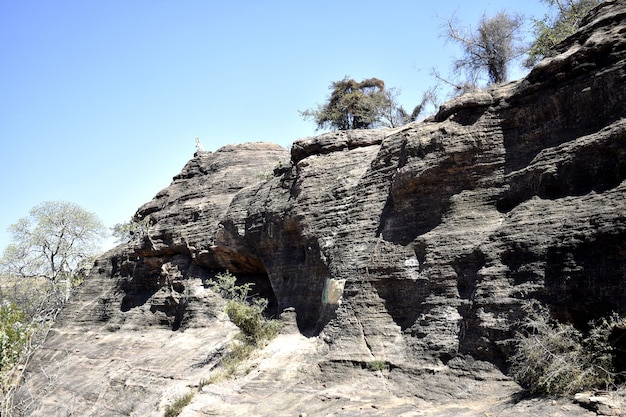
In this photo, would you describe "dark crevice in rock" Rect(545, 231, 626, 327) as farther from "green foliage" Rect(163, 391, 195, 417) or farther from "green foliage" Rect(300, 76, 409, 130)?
"green foliage" Rect(300, 76, 409, 130)

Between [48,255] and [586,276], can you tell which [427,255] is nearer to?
[586,276]

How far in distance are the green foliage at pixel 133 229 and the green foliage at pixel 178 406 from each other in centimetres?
1125

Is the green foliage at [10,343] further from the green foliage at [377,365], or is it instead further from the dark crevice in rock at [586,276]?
the dark crevice in rock at [586,276]

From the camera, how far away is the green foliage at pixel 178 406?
1151 centimetres

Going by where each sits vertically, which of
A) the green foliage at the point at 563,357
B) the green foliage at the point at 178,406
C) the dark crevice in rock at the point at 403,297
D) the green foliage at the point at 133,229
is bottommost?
the green foliage at the point at 178,406

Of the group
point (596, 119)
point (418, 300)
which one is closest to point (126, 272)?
point (418, 300)

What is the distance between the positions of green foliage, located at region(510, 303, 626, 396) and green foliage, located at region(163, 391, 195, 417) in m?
7.16

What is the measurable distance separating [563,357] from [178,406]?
821 centimetres

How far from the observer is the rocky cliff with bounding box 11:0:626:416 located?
8.34 m

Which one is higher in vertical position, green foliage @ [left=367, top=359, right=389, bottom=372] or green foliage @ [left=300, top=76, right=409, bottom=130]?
green foliage @ [left=300, top=76, right=409, bottom=130]

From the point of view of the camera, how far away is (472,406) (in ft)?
25.6

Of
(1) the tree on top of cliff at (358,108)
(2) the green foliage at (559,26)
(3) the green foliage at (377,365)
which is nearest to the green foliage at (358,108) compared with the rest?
(1) the tree on top of cliff at (358,108)

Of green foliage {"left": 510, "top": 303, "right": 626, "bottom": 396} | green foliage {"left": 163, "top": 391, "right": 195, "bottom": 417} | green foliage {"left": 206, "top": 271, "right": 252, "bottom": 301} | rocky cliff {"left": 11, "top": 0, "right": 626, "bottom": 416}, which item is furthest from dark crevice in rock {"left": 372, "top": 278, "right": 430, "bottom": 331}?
green foliage {"left": 206, "top": 271, "right": 252, "bottom": 301}

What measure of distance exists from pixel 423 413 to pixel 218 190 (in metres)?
14.8
